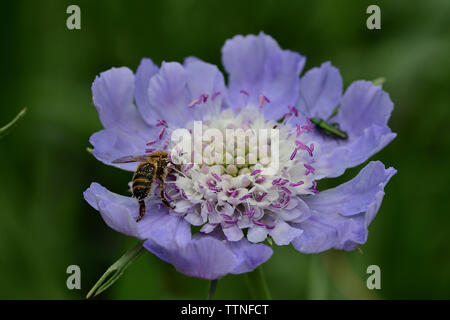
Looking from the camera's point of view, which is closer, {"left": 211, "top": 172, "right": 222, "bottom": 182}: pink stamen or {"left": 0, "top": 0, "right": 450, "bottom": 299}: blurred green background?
{"left": 211, "top": 172, "right": 222, "bottom": 182}: pink stamen

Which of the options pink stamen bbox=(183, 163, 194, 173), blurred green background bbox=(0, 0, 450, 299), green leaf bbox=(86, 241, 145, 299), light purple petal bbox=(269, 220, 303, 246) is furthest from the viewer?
blurred green background bbox=(0, 0, 450, 299)

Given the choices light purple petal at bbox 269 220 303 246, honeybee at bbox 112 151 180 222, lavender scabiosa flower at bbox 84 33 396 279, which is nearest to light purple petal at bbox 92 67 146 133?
lavender scabiosa flower at bbox 84 33 396 279

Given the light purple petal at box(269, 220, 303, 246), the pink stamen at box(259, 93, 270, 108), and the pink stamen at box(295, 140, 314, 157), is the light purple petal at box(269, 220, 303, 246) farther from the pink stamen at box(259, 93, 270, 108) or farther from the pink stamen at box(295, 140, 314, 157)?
the pink stamen at box(259, 93, 270, 108)

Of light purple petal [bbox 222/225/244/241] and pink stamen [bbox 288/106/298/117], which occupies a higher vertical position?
pink stamen [bbox 288/106/298/117]

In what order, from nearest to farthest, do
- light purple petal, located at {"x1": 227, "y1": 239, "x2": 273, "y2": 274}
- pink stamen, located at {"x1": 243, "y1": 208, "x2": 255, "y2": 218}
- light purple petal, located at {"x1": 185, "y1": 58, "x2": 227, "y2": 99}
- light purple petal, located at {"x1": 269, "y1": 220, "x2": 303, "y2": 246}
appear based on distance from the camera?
light purple petal, located at {"x1": 227, "y1": 239, "x2": 273, "y2": 274} < light purple petal, located at {"x1": 269, "y1": 220, "x2": 303, "y2": 246} < pink stamen, located at {"x1": 243, "y1": 208, "x2": 255, "y2": 218} < light purple petal, located at {"x1": 185, "y1": 58, "x2": 227, "y2": 99}

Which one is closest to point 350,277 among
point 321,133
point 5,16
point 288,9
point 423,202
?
point 423,202

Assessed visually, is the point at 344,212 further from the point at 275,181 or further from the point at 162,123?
the point at 162,123

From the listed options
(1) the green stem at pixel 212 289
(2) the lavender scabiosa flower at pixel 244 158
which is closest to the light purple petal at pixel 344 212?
(2) the lavender scabiosa flower at pixel 244 158

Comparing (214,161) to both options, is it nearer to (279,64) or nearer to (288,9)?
(279,64)
